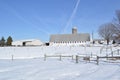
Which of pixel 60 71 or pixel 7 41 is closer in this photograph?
pixel 60 71

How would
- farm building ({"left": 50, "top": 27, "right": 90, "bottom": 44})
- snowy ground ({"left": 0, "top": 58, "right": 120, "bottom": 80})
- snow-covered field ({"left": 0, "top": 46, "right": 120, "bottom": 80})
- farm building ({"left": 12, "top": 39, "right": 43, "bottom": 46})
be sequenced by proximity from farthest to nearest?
farm building ({"left": 50, "top": 27, "right": 90, "bottom": 44})
farm building ({"left": 12, "top": 39, "right": 43, "bottom": 46})
snow-covered field ({"left": 0, "top": 46, "right": 120, "bottom": 80})
snowy ground ({"left": 0, "top": 58, "right": 120, "bottom": 80})

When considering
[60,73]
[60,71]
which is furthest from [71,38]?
[60,73]

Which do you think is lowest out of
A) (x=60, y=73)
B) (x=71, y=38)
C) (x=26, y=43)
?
(x=60, y=73)

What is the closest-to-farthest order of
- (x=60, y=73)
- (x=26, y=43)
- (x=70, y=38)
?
(x=60, y=73), (x=26, y=43), (x=70, y=38)

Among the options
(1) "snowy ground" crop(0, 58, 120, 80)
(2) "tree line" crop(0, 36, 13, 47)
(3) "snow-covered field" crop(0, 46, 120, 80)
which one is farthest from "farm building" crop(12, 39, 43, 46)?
(1) "snowy ground" crop(0, 58, 120, 80)

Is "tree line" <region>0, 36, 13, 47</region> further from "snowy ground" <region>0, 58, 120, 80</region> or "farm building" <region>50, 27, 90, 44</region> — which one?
"snowy ground" <region>0, 58, 120, 80</region>

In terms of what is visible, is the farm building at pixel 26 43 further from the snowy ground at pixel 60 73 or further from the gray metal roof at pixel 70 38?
the snowy ground at pixel 60 73

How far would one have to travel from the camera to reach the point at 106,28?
→ 97.4 metres

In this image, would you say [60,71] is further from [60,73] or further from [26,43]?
[26,43]

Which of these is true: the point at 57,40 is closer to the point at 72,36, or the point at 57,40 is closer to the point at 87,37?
the point at 72,36

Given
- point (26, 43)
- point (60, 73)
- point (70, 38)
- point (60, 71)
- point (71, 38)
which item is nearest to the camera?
point (60, 73)

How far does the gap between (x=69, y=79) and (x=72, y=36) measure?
308 ft

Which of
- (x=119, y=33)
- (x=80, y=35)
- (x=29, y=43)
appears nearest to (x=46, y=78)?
(x=119, y=33)

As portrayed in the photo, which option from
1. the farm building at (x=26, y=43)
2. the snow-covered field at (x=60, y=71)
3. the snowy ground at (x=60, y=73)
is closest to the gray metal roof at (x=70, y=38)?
the farm building at (x=26, y=43)
